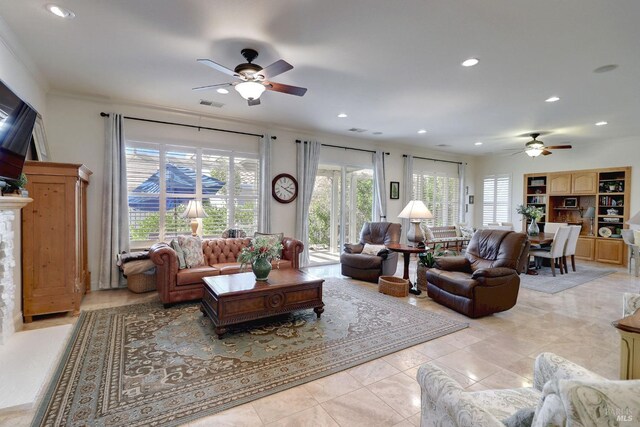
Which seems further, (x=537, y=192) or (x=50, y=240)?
(x=537, y=192)

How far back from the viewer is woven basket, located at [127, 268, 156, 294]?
452 centimetres

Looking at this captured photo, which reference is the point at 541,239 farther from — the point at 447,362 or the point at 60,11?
the point at 60,11

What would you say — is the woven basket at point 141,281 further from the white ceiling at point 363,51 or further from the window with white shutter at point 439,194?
the window with white shutter at point 439,194

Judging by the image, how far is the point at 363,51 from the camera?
10.4 feet

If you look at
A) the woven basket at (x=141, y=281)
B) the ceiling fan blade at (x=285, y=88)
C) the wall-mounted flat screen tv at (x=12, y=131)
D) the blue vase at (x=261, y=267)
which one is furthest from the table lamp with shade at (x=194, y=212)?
the ceiling fan blade at (x=285, y=88)

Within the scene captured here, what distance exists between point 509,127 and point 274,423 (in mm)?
6573

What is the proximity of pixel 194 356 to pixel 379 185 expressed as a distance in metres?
5.82

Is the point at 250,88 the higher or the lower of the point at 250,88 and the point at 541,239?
the higher

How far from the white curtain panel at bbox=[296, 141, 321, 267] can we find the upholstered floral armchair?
5.03 metres

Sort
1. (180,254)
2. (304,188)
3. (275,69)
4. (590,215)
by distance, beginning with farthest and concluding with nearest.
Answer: (590,215) → (304,188) → (180,254) → (275,69)

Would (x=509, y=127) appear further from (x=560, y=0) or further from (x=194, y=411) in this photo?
(x=194, y=411)

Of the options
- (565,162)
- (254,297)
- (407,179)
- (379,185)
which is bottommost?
(254,297)

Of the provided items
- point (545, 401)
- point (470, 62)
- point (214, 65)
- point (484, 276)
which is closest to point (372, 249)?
point (484, 276)

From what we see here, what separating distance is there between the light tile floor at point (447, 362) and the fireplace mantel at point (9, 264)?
35 centimetres
